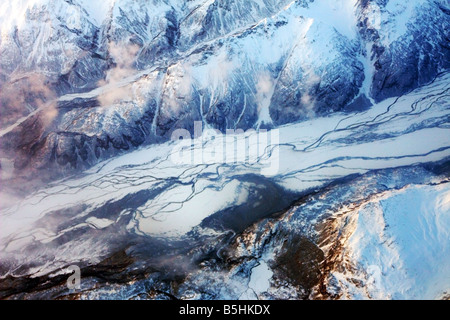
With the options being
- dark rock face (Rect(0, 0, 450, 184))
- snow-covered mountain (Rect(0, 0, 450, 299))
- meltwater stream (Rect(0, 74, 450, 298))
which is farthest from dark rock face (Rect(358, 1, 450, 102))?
meltwater stream (Rect(0, 74, 450, 298))

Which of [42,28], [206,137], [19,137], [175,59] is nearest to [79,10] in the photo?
[42,28]

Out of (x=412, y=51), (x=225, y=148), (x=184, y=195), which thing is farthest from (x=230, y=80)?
(x=412, y=51)

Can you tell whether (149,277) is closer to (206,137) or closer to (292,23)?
(206,137)

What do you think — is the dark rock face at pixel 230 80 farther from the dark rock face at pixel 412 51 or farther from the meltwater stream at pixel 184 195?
the meltwater stream at pixel 184 195

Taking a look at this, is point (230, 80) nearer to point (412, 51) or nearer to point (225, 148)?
point (225, 148)

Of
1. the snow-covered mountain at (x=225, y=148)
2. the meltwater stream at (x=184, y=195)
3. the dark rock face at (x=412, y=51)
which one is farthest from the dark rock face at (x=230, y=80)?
the meltwater stream at (x=184, y=195)

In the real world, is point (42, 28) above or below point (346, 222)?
above

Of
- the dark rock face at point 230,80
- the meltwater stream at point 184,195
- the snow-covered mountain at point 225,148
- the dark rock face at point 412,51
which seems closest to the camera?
the snow-covered mountain at point 225,148

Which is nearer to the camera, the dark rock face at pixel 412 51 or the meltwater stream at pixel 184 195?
the meltwater stream at pixel 184 195

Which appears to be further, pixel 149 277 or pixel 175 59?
pixel 175 59
